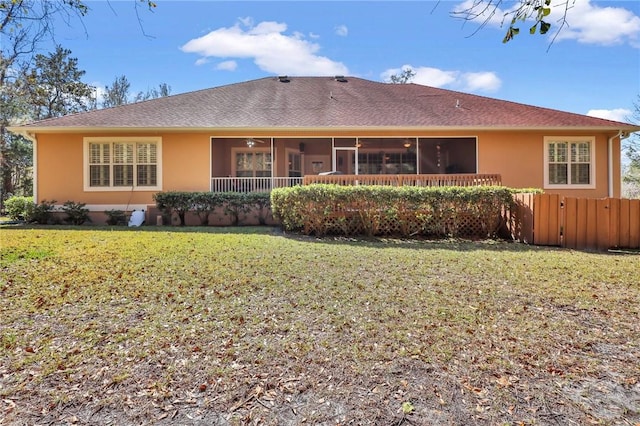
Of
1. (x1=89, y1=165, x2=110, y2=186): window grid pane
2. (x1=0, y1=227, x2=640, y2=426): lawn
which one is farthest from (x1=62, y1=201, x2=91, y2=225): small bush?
(x1=0, y1=227, x2=640, y2=426): lawn

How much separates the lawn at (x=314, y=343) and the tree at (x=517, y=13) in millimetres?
2625

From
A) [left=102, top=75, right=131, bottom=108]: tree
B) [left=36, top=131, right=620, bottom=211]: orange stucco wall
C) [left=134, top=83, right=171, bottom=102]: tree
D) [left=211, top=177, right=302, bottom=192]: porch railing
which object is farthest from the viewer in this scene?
[left=134, top=83, right=171, bottom=102]: tree

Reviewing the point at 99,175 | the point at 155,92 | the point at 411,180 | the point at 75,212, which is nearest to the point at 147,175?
the point at 99,175

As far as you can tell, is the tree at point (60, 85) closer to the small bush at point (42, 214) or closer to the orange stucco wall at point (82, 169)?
the orange stucco wall at point (82, 169)

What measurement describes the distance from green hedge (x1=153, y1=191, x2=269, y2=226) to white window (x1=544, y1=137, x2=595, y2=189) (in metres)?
10.3

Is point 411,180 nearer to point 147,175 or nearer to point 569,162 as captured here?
point 569,162

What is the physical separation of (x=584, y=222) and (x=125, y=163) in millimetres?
13934

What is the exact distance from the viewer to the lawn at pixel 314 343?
244cm

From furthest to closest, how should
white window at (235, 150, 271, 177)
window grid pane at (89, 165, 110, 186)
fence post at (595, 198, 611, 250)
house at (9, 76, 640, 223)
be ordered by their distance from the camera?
white window at (235, 150, 271, 177), window grid pane at (89, 165, 110, 186), house at (9, 76, 640, 223), fence post at (595, 198, 611, 250)

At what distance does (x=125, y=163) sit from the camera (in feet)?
42.8

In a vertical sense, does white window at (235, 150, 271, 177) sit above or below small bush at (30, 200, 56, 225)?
above

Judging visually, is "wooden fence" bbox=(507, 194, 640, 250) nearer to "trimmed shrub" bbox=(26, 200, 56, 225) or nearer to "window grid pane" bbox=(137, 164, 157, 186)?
"window grid pane" bbox=(137, 164, 157, 186)

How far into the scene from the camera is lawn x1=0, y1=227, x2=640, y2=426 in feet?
8.02

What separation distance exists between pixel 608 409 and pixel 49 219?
14.9m
